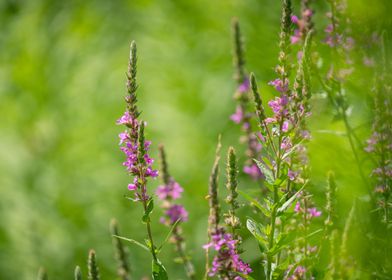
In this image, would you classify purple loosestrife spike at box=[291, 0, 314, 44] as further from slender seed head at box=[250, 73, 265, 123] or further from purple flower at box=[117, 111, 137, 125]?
purple flower at box=[117, 111, 137, 125]

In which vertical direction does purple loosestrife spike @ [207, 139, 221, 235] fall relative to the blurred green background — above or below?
below

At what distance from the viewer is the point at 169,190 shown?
9.33ft

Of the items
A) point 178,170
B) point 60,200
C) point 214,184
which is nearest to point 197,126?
point 178,170

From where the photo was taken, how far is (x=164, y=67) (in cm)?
795

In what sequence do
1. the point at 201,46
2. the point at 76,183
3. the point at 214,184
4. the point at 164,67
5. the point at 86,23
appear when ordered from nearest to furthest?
the point at 214,184, the point at 201,46, the point at 76,183, the point at 164,67, the point at 86,23

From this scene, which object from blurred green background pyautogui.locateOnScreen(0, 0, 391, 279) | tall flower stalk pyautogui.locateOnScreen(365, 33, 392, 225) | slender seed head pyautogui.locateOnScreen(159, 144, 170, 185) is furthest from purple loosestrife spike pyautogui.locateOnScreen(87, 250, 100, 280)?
blurred green background pyautogui.locateOnScreen(0, 0, 391, 279)

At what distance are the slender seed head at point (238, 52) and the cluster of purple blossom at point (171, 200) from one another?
64 cm

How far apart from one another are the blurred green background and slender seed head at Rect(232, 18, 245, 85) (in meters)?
→ 2.55

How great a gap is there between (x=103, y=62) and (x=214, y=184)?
654cm

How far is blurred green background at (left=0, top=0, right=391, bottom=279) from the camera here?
6.84 meters

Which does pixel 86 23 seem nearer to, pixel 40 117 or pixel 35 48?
pixel 35 48

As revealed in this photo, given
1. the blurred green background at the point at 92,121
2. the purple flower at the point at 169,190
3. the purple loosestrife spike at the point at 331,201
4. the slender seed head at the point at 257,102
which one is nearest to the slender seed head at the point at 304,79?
the slender seed head at the point at 257,102

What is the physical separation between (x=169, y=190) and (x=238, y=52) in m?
0.72

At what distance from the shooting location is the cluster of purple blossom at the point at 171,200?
9.25 feet
